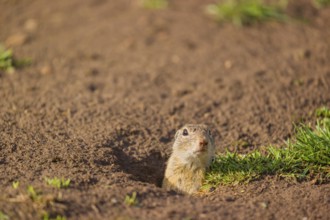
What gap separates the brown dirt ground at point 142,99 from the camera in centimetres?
471

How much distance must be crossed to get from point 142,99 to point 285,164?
2.58m

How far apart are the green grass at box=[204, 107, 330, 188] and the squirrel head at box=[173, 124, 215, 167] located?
168 millimetres

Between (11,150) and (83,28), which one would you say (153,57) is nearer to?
(83,28)

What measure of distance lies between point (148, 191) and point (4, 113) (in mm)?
2594

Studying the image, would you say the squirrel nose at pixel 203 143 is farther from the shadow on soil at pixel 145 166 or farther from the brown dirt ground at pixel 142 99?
the shadow on soil at pixel 145 166

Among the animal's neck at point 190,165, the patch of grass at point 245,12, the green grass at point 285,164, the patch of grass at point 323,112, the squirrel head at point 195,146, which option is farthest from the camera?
the patch of grass at point 245,12

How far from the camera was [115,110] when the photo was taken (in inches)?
280

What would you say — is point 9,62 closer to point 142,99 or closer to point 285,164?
point 142,99

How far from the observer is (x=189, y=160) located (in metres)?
5.86

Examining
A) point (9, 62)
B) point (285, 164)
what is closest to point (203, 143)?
point (285, 164)

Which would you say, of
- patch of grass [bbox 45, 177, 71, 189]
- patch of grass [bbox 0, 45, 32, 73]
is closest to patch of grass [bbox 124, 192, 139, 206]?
patch of grass [bbox 45, 177, 71, 189]

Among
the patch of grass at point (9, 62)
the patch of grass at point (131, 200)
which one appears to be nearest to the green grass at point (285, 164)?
the patch of grass at point (131, 200)

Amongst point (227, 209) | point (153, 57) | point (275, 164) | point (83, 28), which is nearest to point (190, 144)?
point (275, 164)

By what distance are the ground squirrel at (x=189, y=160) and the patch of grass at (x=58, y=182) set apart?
1.47m
